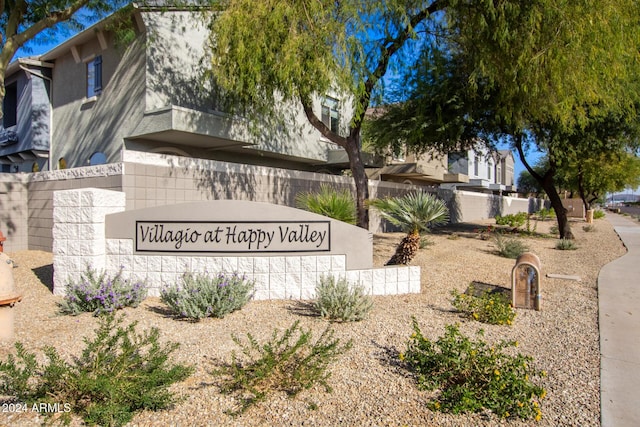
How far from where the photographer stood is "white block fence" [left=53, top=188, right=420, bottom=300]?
693cm

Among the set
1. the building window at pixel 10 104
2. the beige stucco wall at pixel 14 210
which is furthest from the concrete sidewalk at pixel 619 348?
the building window at pixel 10 104

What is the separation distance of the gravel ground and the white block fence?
33 centimetres

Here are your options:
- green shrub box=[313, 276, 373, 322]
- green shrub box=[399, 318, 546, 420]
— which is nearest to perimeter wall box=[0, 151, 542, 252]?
green shrub box=[313, 276, 373, 322]

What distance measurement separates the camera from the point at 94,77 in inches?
607

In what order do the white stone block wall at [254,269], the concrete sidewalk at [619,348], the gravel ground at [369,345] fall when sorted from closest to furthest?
1. the gravel ground at [369,345]
2. the concrete sidewalk at [619,348]
3. the white stone block wall at [254,269]

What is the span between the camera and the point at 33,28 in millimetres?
10852

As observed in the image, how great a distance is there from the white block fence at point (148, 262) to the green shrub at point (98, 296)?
1.72ft

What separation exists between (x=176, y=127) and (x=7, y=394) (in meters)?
9.81

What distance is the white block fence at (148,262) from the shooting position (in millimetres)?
6930

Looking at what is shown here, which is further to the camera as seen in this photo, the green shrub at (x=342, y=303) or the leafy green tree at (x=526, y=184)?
the leafy green tree at (x=526, y=184)

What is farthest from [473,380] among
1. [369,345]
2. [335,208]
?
[335,208]

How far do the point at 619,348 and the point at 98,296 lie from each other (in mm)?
6525

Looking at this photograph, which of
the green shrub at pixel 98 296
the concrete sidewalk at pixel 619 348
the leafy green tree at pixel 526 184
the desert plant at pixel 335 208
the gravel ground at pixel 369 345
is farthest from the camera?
the leafy green tree at pixel 526 184

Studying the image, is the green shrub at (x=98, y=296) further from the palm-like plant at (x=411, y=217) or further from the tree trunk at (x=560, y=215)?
the tree trunk at (x=560, y=215)
